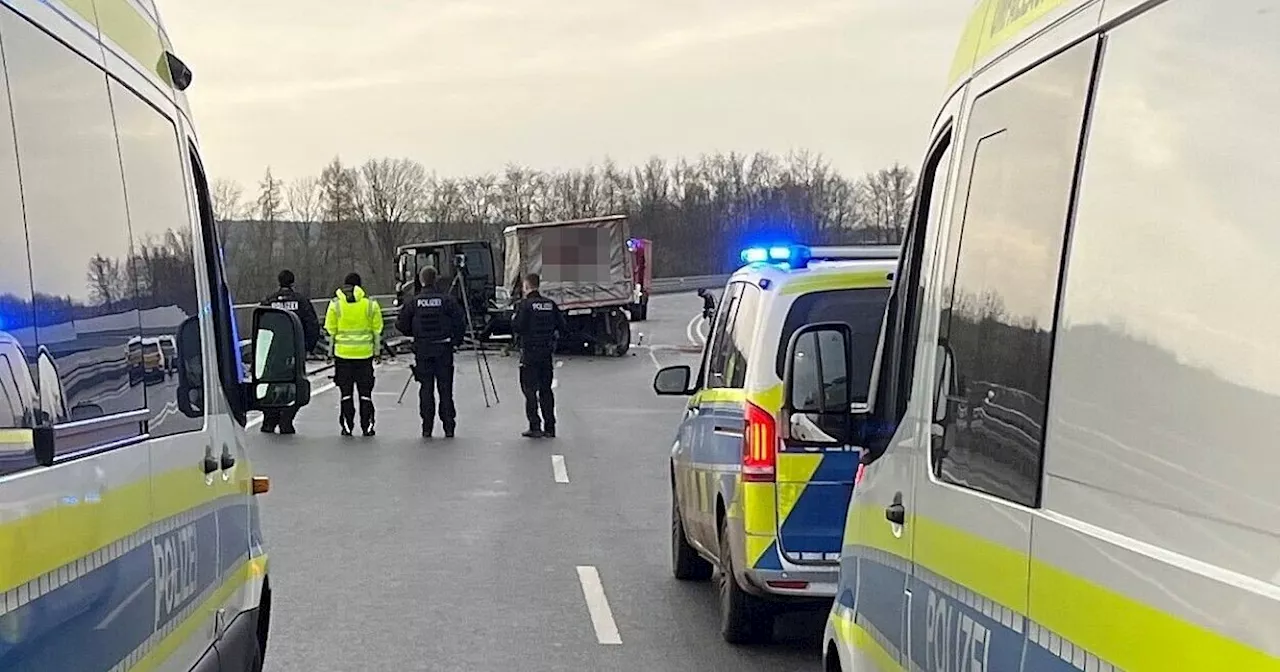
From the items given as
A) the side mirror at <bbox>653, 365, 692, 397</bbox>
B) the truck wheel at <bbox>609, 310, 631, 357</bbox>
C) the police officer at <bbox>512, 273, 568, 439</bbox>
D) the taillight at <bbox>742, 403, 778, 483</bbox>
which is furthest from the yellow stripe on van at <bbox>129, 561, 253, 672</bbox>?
the truck wheel at <bbox>609, 310, 631, 357</bbox>

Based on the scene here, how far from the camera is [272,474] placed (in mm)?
14625

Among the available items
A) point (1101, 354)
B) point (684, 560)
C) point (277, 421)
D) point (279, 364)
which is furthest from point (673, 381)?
point (277, 421)

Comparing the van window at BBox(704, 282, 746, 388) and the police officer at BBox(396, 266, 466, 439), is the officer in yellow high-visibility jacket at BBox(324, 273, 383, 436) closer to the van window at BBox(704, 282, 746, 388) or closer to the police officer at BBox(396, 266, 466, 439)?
the police officer at BBox(396, 266, 466, 439)

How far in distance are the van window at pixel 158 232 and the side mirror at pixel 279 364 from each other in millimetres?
649

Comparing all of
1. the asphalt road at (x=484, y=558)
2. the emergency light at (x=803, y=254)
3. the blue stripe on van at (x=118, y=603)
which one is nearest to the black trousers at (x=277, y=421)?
the asphalt road at (x=484, y=558)

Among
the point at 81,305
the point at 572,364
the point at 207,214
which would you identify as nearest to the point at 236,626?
the point at 207,214

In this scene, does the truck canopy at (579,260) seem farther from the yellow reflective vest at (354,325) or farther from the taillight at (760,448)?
the taillight at (760,448)

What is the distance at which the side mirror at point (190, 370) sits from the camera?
4.35m

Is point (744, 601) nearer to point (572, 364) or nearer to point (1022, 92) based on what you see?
point (1022, 92)

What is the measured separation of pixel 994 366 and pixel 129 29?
2.46 m

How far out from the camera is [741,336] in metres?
7.79

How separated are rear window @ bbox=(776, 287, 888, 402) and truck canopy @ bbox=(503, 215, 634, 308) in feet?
96.5

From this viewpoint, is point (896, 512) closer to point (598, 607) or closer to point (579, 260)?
point (598, 607)

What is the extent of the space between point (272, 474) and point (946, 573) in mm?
12138
